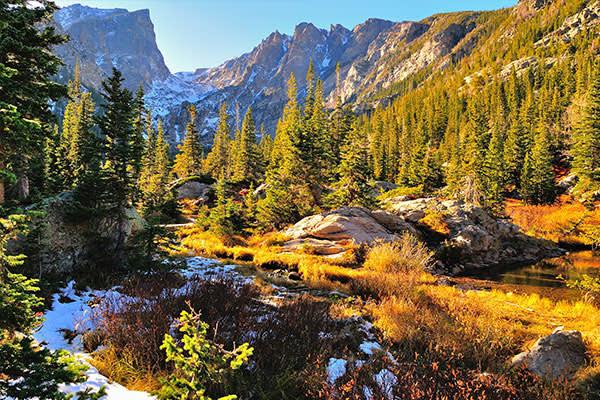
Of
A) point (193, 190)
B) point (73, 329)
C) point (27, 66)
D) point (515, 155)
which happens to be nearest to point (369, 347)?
point (73, 329)

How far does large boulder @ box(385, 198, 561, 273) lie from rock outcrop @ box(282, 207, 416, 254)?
2.73 meters

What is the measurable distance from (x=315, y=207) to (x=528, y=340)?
15847 millimetres

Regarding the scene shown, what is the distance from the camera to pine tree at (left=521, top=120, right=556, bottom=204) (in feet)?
137

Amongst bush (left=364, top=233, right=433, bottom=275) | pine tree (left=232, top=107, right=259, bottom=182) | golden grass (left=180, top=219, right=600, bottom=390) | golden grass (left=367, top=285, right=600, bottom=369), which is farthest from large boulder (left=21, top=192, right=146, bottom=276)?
pine tree (left=232, top=107, right=259, bottom=182)

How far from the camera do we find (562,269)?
17.2 meters

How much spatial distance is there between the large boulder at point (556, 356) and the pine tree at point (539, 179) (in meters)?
49.7

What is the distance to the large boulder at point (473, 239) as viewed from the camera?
1745cm

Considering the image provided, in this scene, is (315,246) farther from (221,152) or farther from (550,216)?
(221,152)

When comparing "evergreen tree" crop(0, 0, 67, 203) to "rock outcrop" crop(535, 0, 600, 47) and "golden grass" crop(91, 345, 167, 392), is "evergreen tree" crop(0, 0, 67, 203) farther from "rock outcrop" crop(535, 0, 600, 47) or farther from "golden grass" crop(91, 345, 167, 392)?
"rock outcrop" crop(535, 0, 600, 47)

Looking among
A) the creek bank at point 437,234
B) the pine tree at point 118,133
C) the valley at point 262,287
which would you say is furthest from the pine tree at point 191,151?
the pine tree at point 118,133

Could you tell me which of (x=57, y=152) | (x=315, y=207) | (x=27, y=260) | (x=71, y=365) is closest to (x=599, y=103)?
(x=315, y=207)

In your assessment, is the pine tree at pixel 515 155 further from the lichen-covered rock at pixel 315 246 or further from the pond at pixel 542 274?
the lichen-covered rock at pixel 315 246

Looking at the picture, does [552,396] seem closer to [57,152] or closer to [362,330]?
[362,330]

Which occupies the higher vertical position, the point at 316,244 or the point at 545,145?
the point at 545,145
